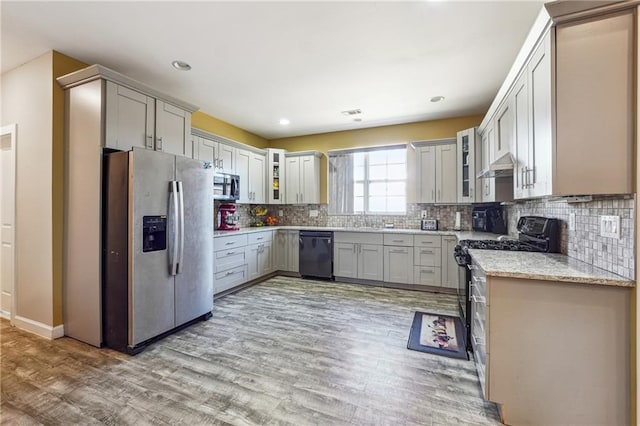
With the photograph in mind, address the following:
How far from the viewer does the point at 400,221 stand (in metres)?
4.96

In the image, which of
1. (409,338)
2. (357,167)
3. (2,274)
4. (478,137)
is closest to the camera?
(409,338)

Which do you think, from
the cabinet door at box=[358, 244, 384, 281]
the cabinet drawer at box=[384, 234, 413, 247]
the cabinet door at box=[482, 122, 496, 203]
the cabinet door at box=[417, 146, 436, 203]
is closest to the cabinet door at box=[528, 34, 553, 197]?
the cabinet door at box=[482, 122, 496, 203]

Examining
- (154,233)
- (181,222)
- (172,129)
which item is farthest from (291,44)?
(154,233)

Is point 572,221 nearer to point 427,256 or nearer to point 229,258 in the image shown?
point 427,256

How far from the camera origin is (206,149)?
414cm

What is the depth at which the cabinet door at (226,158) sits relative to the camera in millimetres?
4414

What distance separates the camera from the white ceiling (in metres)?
2.11

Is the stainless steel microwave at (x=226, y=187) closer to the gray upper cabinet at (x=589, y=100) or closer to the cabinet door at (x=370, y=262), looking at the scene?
the cabinet door at (x=370, y=262)

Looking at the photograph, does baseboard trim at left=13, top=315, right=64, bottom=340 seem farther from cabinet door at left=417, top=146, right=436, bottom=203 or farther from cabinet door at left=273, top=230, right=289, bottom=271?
cabinet door at left=417, top=146, right=436, bottom=203

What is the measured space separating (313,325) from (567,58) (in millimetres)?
2961

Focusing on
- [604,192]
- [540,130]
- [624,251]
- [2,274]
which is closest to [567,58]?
[540,130]

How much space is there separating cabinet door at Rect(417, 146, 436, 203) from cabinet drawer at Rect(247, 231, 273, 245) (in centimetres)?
273

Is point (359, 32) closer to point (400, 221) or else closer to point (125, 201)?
point (125, 201)

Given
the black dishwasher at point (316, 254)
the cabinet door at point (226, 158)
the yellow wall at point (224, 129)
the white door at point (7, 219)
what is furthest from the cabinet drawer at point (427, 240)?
the white door at point (7, 219)
